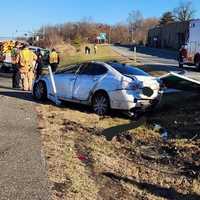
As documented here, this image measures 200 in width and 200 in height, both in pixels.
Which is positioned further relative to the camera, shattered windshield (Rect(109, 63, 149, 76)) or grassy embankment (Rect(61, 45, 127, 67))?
grassy embankment (Rect(61, 45, 127, 67))

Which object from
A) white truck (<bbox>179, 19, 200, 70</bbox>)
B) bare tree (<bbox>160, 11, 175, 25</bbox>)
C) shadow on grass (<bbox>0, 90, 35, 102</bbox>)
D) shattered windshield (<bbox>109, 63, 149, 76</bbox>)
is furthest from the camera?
bare tree (<bbox>160, 11, 175, 25</bbox>)

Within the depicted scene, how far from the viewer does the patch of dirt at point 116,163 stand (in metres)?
7.60

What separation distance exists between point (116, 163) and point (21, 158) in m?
1.57

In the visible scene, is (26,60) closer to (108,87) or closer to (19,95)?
(19,95)

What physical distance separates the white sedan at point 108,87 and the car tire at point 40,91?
0.88 m

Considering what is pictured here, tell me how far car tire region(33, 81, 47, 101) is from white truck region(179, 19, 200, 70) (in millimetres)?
22154

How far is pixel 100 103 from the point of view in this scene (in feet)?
51.0

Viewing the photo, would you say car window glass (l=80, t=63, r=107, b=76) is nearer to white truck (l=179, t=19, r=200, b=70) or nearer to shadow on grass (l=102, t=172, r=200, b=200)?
shadow on grass (l=102, t=172, r=200, b=200)

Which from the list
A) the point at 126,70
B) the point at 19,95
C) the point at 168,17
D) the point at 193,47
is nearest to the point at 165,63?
the point at 193,47

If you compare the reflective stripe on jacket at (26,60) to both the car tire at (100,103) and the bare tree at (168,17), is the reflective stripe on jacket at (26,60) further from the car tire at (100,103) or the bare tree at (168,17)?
the bare tree at (168,17)

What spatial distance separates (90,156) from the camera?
9.75 m

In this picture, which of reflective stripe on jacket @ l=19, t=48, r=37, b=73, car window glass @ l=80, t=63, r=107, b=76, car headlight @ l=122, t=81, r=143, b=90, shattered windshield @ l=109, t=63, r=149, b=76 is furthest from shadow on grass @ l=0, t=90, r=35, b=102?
car headlight @ l=122, t=81, r=143, b=90

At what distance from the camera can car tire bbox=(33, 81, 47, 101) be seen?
1789 cm

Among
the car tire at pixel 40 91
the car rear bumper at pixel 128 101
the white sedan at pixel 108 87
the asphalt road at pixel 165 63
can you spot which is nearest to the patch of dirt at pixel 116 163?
the car rear bumper at pixel 128 101
